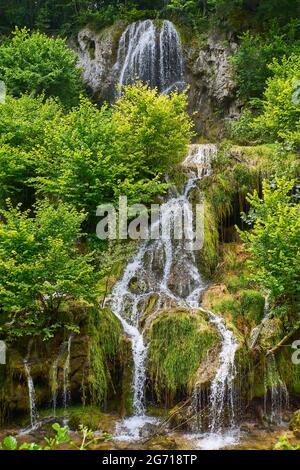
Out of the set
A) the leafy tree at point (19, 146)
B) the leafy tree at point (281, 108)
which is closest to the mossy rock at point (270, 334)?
the leafy tree at point (281, 108)

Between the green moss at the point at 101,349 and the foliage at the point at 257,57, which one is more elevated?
the foliage at the point at 257,57

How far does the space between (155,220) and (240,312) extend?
4164mm

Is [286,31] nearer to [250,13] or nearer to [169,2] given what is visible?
[250,13]

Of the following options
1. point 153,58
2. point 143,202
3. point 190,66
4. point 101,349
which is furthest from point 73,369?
point 190,66

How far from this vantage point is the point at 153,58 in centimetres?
2239

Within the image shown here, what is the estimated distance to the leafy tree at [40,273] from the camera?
8.97 m

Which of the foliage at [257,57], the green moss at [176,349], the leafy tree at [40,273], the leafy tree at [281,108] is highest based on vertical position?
the foliage at [257,57]

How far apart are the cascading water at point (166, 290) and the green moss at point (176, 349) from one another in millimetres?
271

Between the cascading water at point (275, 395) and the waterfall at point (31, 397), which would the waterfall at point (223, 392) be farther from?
the waterfall at point (31, 397)

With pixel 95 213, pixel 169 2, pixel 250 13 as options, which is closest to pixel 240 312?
pixel 95 213

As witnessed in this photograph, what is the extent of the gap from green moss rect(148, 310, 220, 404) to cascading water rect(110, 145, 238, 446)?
0.27m

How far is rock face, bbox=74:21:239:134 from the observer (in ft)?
70.1

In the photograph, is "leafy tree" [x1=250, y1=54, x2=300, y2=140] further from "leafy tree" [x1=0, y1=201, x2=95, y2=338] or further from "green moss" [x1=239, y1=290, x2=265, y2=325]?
"leafy tree" [x1=0, y1=201, x2=95, y2=338]

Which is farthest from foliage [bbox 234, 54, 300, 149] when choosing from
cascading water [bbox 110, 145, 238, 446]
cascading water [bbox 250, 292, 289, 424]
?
cascading water [bbox 250, 292, 289, 424]
